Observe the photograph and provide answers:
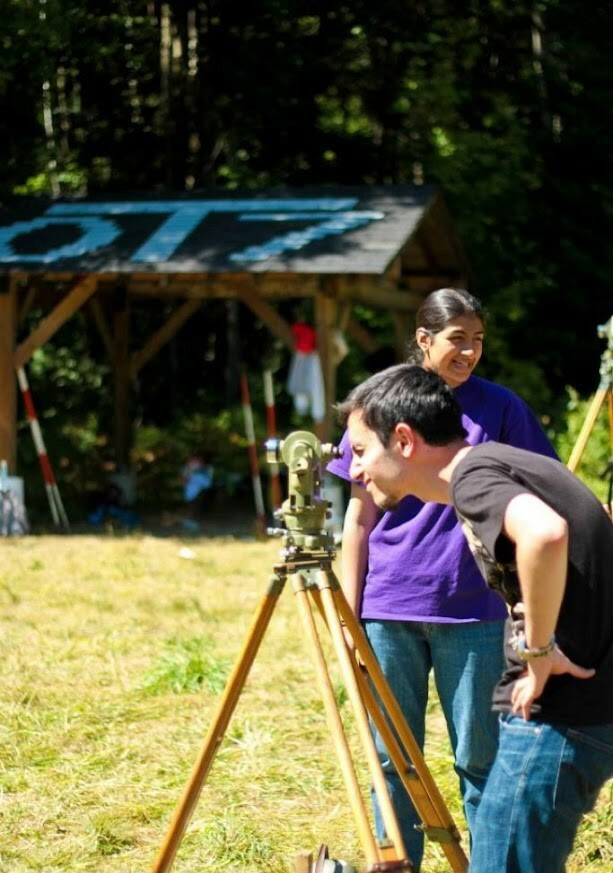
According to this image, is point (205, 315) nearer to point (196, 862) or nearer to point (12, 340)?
point (12, 340)

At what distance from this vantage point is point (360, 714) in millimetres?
2781

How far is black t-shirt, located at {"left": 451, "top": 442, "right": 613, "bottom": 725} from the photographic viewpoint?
7.95 ft

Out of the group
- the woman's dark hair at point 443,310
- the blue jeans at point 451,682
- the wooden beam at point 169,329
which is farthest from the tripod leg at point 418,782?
the wooden beam at point 169,329

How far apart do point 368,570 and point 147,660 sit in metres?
3.59

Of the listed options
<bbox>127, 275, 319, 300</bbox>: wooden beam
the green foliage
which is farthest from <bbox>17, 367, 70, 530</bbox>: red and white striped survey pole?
the green foliage

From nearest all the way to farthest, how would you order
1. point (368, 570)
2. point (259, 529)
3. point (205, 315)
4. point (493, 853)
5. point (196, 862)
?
point (493, 853)
point (368, 570)
point (196, 862)
point (259, 529)
point (205, 315)

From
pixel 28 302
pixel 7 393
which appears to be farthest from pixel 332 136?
pixel 7 393

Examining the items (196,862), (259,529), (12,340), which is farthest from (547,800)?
(12,340)

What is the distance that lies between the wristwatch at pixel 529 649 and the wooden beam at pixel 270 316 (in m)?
9.49

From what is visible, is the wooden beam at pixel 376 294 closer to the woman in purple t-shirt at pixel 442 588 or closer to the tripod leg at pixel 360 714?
the woman in purple t-shirt at pixel 442 588

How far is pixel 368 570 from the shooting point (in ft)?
11.7

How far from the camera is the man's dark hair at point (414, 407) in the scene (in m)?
2.61

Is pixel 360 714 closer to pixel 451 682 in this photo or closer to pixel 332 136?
pixel 451 682

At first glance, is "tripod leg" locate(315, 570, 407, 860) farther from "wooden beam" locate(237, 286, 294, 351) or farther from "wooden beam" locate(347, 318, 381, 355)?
"wooden beam" locate(347, 318, 381, 355)
